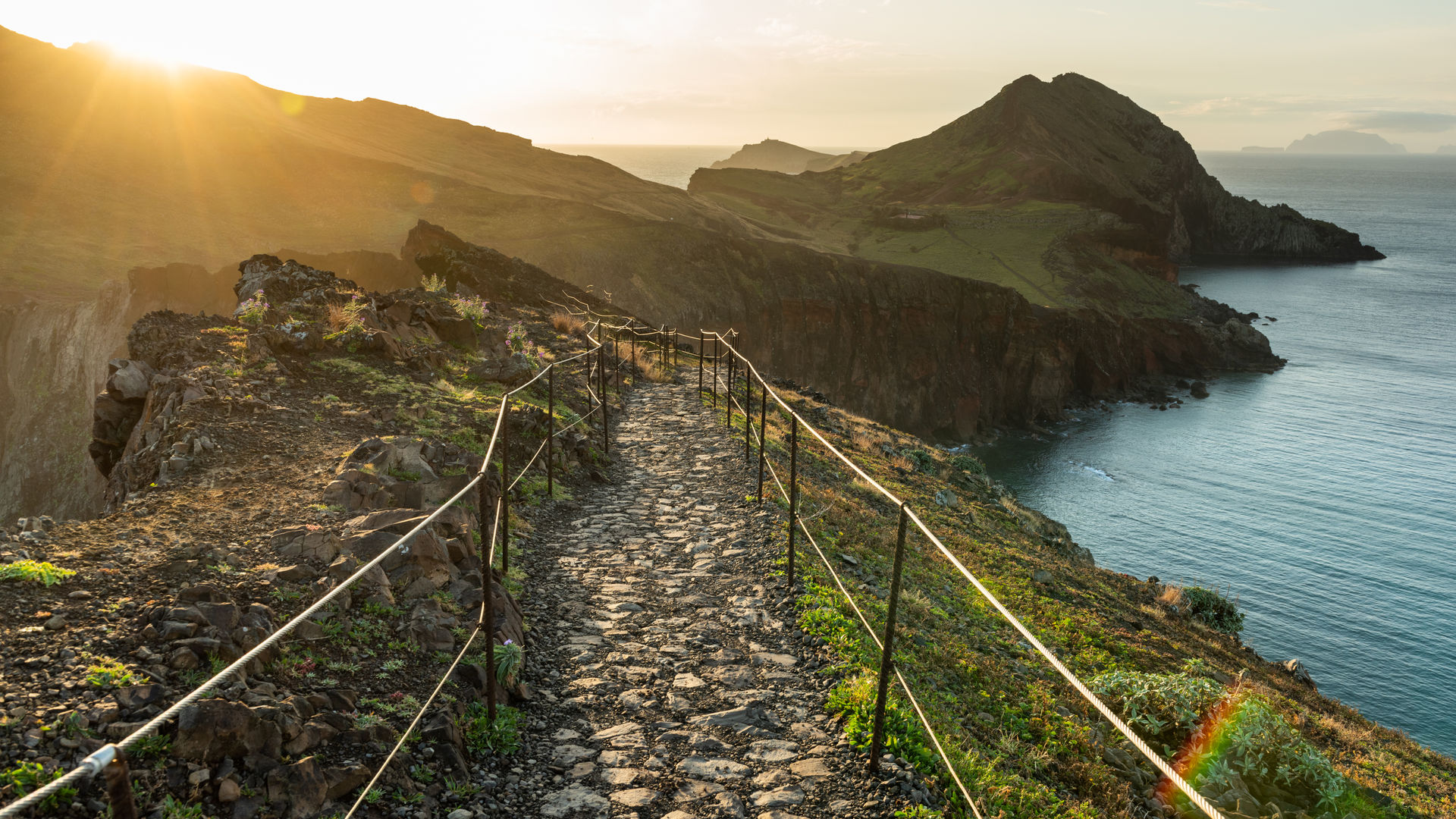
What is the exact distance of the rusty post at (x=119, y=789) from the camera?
201 centimetres

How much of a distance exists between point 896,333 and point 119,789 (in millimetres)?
58195

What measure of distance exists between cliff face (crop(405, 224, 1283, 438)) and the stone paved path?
1462 inches

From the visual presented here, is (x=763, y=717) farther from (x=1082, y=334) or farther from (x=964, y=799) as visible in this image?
(x=1082, y=334)

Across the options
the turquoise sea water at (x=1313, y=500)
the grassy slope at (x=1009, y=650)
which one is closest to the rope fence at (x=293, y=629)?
the grassy slope at (x=1009, y=650)

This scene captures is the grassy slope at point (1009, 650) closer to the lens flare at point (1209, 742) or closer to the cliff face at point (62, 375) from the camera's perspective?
the lens flare at point (1209, 742)

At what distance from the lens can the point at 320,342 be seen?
12.5 m

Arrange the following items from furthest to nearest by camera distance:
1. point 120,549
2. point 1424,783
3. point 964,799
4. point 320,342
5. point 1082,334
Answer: point 1082,334 < point 320,342 < point 1424,783 < point 120,549 < point 964,799

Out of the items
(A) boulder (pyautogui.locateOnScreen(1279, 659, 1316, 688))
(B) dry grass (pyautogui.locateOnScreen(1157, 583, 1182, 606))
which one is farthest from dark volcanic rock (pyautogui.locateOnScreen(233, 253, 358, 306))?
(A) boulder (pyautogui.locateOnScreen(1279, 659, 1316, 688))

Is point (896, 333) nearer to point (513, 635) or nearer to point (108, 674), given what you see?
point (513, 635)

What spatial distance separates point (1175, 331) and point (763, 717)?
80862mm

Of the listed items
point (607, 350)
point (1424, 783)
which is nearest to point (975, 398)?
point (607, 350)

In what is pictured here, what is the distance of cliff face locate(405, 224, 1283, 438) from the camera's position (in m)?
51.1

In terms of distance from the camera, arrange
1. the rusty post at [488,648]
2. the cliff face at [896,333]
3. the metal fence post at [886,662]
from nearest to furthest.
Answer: the metal fence post at [886,662]
the rusty post at [488,648]
the cliff face at [896,333]

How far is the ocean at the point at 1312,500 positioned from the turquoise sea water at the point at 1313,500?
4.4 inches
